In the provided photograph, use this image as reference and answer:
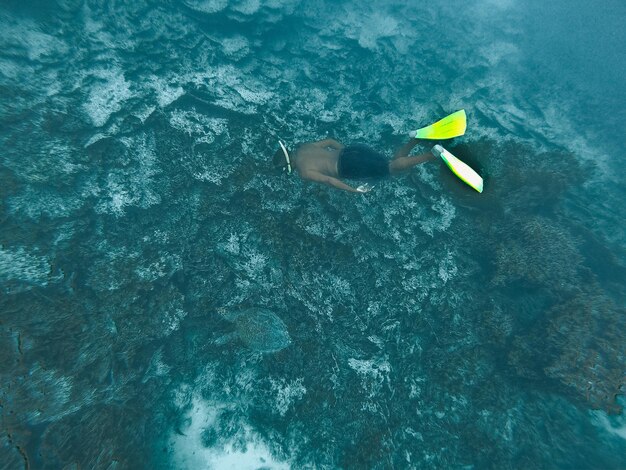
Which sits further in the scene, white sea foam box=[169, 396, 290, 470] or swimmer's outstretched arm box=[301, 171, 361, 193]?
swimmer's outstretched arm box=[301, 171, 361, 193]

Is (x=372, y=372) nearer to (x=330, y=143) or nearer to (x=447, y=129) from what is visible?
(x=330, y=143)

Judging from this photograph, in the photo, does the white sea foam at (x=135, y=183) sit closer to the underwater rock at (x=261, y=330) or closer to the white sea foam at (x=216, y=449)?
the underwater rock at (x=261, y=330)

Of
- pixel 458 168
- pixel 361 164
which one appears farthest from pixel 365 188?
pixel 458 168

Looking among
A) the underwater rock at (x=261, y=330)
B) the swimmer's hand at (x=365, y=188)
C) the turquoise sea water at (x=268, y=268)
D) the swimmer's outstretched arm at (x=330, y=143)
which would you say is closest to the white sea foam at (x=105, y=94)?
the turquoise sea water at (x=268, y=268)

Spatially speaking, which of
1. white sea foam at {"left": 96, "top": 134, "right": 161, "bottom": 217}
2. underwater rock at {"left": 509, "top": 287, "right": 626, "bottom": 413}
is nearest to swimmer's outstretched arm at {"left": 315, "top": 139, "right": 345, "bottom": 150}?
white sea foam at {"left": 96, "top": 134, "right": 161, "bottom": 217}

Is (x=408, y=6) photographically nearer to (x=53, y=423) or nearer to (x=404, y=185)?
(x=404, y=185)

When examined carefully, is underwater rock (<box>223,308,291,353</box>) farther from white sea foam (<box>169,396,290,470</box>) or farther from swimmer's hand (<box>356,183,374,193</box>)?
swimmer's hand (<box>356,183,374,193</box>)
